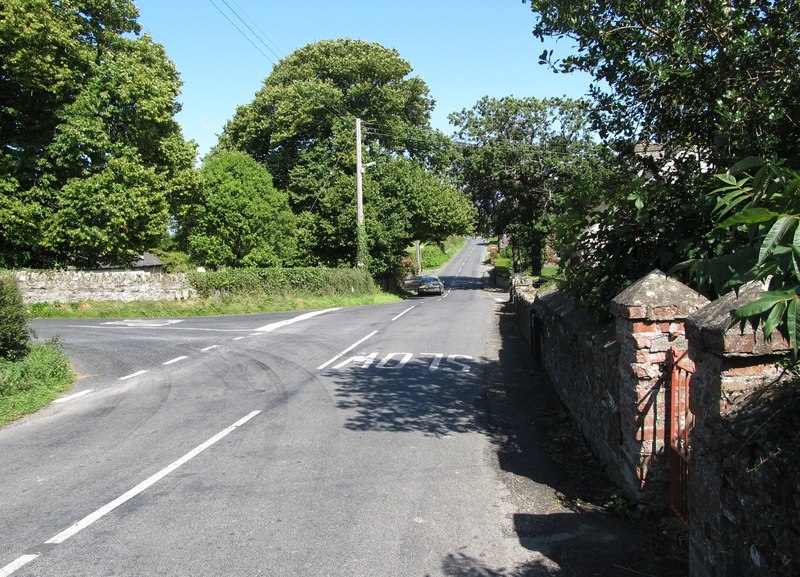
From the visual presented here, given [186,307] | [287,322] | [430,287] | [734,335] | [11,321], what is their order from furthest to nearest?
[430,287] → [186,307] → [287,322] → [11,321] → [734,335]

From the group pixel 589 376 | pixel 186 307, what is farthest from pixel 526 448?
pixel 186 307

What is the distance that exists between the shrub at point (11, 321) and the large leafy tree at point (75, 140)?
14613 millimetres

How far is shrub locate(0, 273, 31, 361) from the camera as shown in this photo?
11.4m

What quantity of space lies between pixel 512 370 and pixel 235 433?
6.56 meters

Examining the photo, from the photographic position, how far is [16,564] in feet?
14.7

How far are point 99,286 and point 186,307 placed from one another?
12.4 feet

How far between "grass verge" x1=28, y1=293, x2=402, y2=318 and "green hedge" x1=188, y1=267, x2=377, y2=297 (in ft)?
1.21

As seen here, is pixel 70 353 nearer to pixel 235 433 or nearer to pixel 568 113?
pixel 235 433

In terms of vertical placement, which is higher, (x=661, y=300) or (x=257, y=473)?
(x=661, y=300)

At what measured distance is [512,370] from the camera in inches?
508

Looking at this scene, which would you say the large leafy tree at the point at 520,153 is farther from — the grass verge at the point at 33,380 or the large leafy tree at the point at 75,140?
the grass verge at the point at 33,380

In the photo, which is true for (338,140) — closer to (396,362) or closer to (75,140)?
(75,140)

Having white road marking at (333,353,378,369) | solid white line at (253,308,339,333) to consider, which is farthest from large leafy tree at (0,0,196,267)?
white road marking at (333,353,378,369)

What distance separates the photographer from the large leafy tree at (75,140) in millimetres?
24406
